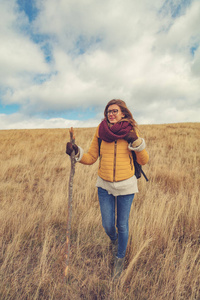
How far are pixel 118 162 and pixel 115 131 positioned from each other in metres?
0.36

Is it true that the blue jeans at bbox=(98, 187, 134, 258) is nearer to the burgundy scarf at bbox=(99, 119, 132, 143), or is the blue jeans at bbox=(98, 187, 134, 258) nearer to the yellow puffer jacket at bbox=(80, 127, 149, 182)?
the yellow puffer jacket at bbox=(80, 127, 149, 182)

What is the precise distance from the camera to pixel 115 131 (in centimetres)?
173

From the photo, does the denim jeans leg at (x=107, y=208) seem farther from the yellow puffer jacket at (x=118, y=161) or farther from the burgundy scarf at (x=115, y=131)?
the burgundy scarf at (x=115, y=131)

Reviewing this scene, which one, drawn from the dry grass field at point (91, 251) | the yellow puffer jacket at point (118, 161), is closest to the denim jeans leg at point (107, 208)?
the yellow puffer jacket at point (118, 161)

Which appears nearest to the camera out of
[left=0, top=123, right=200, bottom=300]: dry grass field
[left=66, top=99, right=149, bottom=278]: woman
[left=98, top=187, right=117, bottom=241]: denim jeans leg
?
[left=0, top=123, right=200, bottom=300]: dry grass field

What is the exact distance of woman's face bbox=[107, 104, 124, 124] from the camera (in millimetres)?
1868

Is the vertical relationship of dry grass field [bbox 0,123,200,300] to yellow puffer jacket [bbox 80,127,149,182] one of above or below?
below

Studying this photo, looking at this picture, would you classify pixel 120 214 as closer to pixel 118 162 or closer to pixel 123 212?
pixel 123 212

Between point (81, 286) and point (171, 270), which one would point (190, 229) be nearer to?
point (171, 270)

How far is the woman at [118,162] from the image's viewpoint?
1.73 m

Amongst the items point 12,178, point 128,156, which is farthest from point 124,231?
point 12,178

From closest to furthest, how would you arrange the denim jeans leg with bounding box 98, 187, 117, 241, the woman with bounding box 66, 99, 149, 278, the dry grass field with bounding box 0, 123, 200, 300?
the dry grass field with bounding box 0, 123, 200, 300, the woman with bounding box 66, 99, 149, 278, the denim jeans leg with bounding box 98, 187, 117, 241

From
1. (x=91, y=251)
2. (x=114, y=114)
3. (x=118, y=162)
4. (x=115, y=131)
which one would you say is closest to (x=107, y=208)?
(x=118, y=162)

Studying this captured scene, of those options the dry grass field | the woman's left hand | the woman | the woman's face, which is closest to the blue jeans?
the woman
